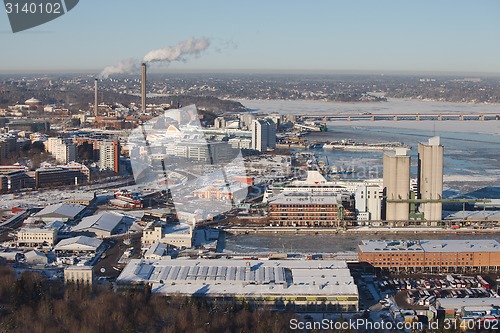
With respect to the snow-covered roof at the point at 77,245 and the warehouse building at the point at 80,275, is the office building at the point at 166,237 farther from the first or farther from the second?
the warehouse building at the point at 80,275

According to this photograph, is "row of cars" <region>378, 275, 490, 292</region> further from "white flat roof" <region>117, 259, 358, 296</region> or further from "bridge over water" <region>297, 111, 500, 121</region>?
"bridge over water" <region>297, 111, 500, 121</region>

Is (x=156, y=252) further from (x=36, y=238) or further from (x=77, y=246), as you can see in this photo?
(x=36, y=238)

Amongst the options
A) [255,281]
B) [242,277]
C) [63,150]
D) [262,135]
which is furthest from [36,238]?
[262,135]

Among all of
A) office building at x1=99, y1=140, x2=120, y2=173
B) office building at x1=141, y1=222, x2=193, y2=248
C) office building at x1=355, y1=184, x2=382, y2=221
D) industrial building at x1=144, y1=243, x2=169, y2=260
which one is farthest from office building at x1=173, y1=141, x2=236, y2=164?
industrial building at x1=144, y1=243, x2=169, y2=260

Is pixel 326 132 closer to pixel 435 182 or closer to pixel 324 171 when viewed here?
pixel 324 171

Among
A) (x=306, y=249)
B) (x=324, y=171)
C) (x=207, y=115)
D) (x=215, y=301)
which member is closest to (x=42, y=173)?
(x=324, y=171)

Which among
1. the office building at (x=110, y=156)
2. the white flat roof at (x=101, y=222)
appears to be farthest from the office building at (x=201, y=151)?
the white flat roof at (x=101, y=222)
